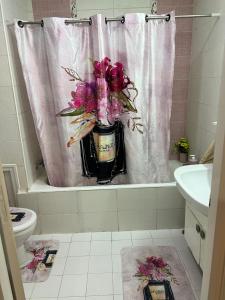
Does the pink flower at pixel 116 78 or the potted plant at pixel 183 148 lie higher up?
the pink flower at pixel 116 78

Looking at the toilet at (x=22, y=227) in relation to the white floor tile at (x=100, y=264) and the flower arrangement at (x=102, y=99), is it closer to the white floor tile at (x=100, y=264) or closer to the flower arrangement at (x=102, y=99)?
the white floor tile at (x=100, y=264)

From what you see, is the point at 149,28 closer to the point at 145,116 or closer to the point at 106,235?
the point at 145,116

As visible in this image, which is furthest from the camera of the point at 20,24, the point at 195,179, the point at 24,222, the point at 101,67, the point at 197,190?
the point at 101,67

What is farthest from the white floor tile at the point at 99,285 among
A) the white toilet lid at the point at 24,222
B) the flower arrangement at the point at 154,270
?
the white toilet lid at the point at 24,222

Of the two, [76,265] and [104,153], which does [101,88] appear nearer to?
[104,153]

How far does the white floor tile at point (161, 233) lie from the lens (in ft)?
6.75

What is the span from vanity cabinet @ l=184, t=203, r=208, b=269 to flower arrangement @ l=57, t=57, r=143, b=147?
32.0 inches

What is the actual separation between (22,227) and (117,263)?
2.46ft

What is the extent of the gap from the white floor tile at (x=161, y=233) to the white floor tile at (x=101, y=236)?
384 mm

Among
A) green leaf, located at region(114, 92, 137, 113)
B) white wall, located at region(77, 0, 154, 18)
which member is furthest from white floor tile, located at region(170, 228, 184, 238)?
white wall, located at region(77, 0, 154, 18)

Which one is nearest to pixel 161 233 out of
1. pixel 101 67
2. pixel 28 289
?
pixel 28 289

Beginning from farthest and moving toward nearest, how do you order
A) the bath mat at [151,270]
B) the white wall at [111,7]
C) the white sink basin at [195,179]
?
the white wall at [111,7] < the bath mat at [151,270] < the white sink basin at [195,179]

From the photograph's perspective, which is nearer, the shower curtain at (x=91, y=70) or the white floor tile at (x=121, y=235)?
the shower curtain at (x=91, y=70)

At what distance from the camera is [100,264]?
5.83 feet
